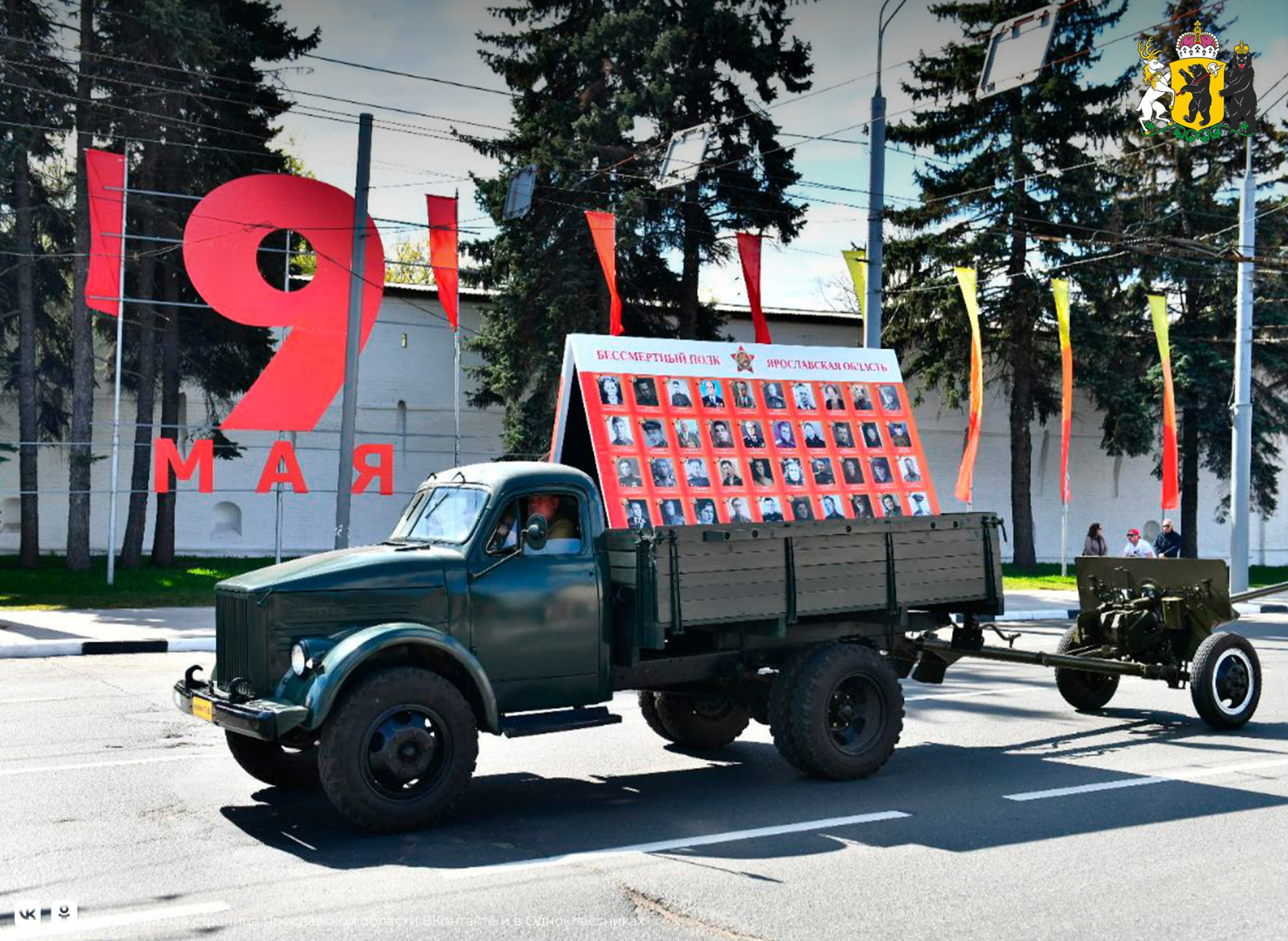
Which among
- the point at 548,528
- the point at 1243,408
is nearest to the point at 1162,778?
the point at 548,528

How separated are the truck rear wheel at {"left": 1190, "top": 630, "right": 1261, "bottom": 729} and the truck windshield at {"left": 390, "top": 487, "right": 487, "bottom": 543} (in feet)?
21.1

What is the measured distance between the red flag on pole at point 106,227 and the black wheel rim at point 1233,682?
72.5 ft

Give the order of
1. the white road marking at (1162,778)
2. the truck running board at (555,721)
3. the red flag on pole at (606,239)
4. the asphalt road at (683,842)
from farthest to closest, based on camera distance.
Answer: the red flag on pole at (606,239), the white road marking at (1162,778), the truck running board at (555,721), the asphalt road at (683,842)

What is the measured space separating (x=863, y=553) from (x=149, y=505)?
2908 centimetres

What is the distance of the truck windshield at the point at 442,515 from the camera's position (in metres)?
8.83

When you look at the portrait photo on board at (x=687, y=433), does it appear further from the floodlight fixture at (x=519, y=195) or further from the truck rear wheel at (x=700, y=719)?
the floodlight fixture at (x=519, y=195)

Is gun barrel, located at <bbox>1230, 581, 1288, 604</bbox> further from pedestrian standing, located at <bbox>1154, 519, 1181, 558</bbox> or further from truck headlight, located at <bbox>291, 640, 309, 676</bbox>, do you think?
pedestrian standing, located at <bbox>1154, 519, 1181, 558</bbox>

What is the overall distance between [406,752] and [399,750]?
5 cm

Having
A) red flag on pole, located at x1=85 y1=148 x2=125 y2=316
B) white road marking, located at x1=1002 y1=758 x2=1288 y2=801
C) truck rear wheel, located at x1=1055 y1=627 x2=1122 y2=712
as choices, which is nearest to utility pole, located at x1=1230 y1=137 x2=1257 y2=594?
truck rear wheel, located at x1=1055 y1=627 x2=1122 y2=712

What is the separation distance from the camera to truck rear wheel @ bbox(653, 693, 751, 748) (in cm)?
1061

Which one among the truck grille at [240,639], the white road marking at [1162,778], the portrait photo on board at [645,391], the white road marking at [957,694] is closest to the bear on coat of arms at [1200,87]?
the portrait photo on board at [645,391]

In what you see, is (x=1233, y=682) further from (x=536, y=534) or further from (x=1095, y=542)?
(x=1095, y=542)

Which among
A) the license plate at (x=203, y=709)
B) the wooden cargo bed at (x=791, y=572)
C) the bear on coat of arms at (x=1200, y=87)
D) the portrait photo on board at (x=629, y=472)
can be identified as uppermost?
the bear on coat of arms at (x=1200, y=87)

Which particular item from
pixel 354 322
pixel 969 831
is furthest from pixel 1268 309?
pixel 969 831
